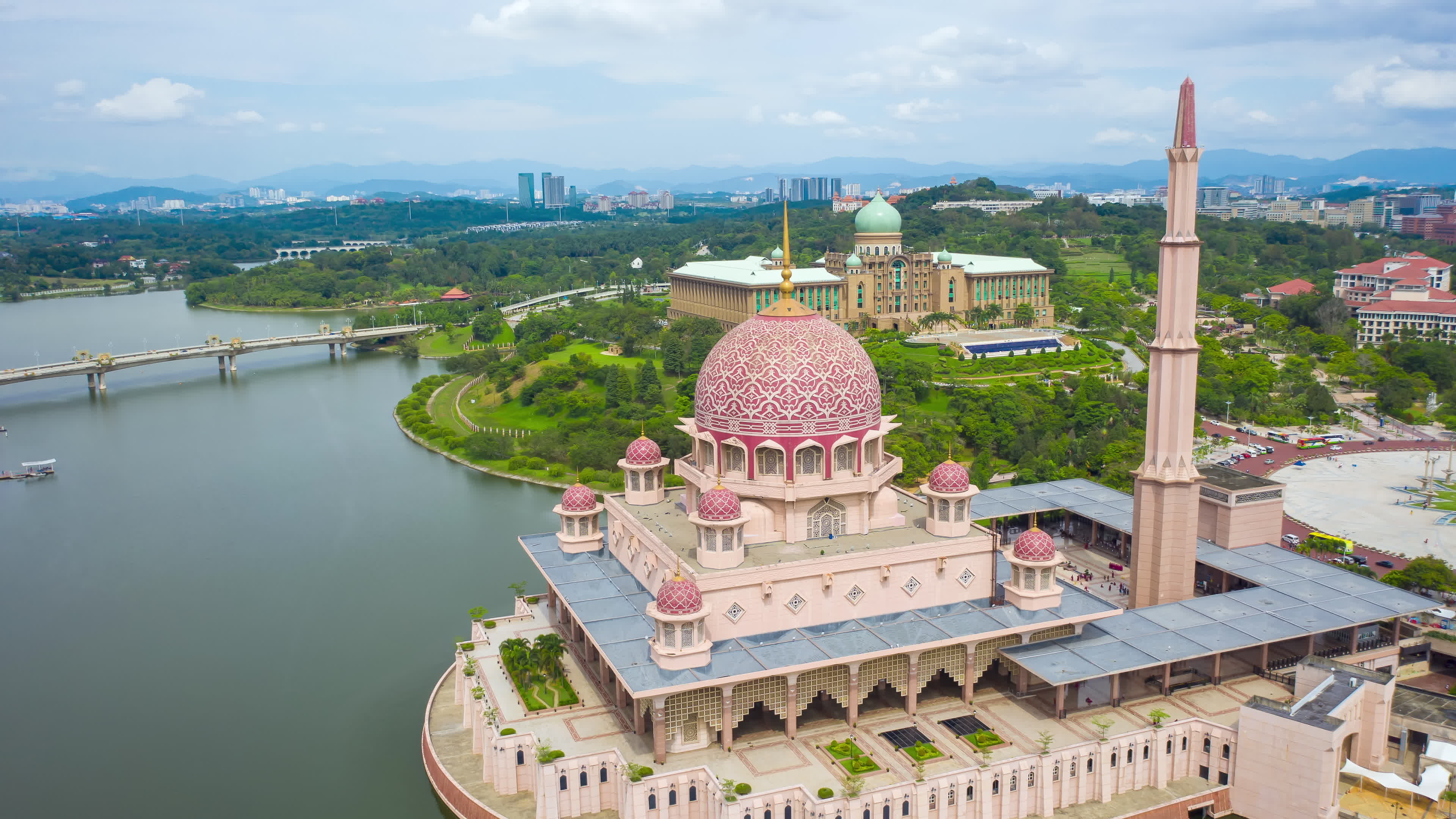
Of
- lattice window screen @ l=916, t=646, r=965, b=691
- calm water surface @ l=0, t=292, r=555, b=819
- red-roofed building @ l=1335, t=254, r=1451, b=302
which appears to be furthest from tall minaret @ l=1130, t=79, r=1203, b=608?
red-roofed building @ l=1335, t=254, r=1451, b=302

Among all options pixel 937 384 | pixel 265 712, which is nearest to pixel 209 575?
pixel 265 712

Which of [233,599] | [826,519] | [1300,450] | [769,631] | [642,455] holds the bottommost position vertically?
[233,599]

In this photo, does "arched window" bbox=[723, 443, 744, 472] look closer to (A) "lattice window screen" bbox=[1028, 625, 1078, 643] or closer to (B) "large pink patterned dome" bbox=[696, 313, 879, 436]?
(B) "large pink patterned dome" bbox=[696, 313, 879, 436]

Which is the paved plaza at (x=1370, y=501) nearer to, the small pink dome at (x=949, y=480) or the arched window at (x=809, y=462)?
the small pink dome at (x=949, y=480)

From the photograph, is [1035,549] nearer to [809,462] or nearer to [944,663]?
[944,663]

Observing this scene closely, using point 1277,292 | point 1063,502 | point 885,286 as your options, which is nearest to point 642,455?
point 1063,502

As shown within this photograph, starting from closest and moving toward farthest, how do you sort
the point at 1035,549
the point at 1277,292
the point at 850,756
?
1. the point at 850,756
2. the point at 1035,549
3. the point at 1277,292

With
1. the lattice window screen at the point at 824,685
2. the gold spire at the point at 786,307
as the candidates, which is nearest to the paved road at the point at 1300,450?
the gold spire at the point at 786,307
